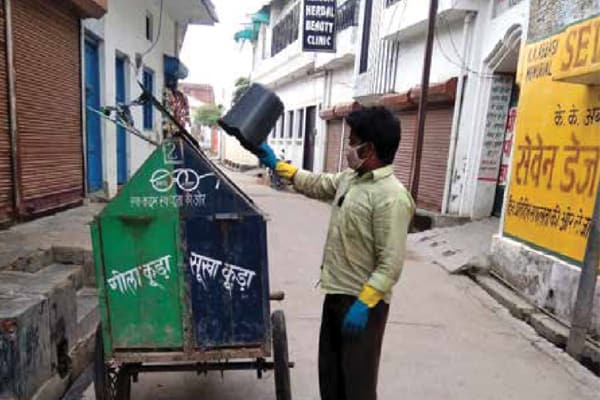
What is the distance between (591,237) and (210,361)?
3018mm

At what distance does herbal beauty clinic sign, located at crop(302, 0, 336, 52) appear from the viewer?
44.4 ft

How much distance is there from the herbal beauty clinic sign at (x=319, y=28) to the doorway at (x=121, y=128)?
18.9 feet

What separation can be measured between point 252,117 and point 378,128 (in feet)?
2.35

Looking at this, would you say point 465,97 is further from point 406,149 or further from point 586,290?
point 586,290

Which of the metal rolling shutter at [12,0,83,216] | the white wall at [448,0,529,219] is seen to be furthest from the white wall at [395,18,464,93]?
the metal rolling shutter at [12,0,83,216]

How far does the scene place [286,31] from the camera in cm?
2116

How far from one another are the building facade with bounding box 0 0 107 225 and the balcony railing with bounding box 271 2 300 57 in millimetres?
13629

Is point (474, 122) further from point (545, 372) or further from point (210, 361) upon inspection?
point (210, 361)

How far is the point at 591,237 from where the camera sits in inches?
150

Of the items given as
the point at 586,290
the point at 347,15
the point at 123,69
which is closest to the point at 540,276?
the point at 586,290

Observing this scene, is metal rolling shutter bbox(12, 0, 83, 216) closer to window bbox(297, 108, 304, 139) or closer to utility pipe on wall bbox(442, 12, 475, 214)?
utility pipe on wall bbox(442, 12, 475, 214)

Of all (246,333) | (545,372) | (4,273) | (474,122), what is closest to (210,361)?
(246,333)

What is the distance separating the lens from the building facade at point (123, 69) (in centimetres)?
759

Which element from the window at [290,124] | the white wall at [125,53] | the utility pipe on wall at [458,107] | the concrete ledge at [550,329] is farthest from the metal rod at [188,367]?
the window at [290,124]
